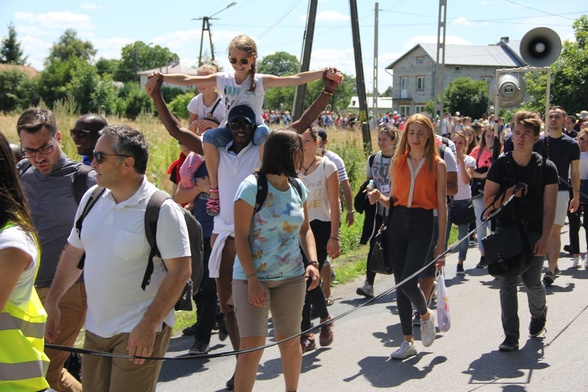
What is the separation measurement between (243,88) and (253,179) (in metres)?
1.13

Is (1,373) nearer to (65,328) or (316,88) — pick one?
(65,328)

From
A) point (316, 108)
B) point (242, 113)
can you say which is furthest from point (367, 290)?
point (242, 113)

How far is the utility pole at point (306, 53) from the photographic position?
15281mm

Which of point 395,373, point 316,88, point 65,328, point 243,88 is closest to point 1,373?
point 65,328

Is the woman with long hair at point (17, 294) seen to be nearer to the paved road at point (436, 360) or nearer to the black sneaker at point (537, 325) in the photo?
the paved road at point (436, 360)

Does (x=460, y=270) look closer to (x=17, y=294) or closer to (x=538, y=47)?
(x=538, y=47)

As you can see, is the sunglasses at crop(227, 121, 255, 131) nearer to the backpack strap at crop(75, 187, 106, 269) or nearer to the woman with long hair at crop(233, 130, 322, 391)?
the woman with long hair at crop(233, 130, 322, 391)

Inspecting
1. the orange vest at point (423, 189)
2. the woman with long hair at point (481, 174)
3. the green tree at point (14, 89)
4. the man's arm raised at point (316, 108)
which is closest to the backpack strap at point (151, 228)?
the man's arm raised at point (316, 108)

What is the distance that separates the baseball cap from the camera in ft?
16.5

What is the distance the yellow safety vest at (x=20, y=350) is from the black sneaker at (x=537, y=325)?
487 centimetres

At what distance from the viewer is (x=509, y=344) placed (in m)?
6.21

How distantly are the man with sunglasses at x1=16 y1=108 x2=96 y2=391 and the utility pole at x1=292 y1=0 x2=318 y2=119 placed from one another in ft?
35.0

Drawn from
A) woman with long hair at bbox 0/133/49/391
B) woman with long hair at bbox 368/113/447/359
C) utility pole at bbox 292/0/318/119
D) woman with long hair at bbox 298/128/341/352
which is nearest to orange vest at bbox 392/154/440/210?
woman with long hair at bbox 368/113/447/359

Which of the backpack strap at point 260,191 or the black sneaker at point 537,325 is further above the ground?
the backpack strap at point 260,191
